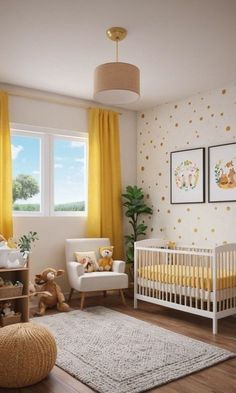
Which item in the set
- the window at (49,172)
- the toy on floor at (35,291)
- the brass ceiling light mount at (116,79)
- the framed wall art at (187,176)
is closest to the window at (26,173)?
the window at (49,172)

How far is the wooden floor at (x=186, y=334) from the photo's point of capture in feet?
7.52

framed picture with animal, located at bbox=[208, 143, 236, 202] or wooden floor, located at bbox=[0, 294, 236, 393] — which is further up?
framed picture with animal, located at bbox=[208, 143, 236, 202]

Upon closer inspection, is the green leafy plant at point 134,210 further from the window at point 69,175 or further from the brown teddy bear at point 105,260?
the window at point 69,175

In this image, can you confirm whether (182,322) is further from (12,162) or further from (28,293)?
(12,162)

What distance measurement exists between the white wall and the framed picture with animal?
1667 millimetres

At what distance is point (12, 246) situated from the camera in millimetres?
3697

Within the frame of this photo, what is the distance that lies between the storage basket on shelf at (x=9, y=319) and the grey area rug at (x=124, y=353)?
0.78 feet

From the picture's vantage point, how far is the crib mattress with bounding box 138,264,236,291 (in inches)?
137

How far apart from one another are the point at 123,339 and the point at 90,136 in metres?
2.64

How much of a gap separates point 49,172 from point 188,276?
6.93ft

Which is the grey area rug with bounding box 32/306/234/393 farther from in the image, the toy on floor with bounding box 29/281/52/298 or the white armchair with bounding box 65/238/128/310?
the white armchair with bounding box 65/238/128/310

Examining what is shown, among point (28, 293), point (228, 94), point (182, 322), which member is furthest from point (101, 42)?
point (182, 322)

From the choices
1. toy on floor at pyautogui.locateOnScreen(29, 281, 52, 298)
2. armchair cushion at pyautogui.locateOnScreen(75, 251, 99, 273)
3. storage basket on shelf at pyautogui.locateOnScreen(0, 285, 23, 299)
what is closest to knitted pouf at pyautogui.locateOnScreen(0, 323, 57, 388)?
storage basket on shelf at pyautogui.locateOnScreen(0, 285, 23, 299)

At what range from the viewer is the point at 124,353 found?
2814 millimetres
